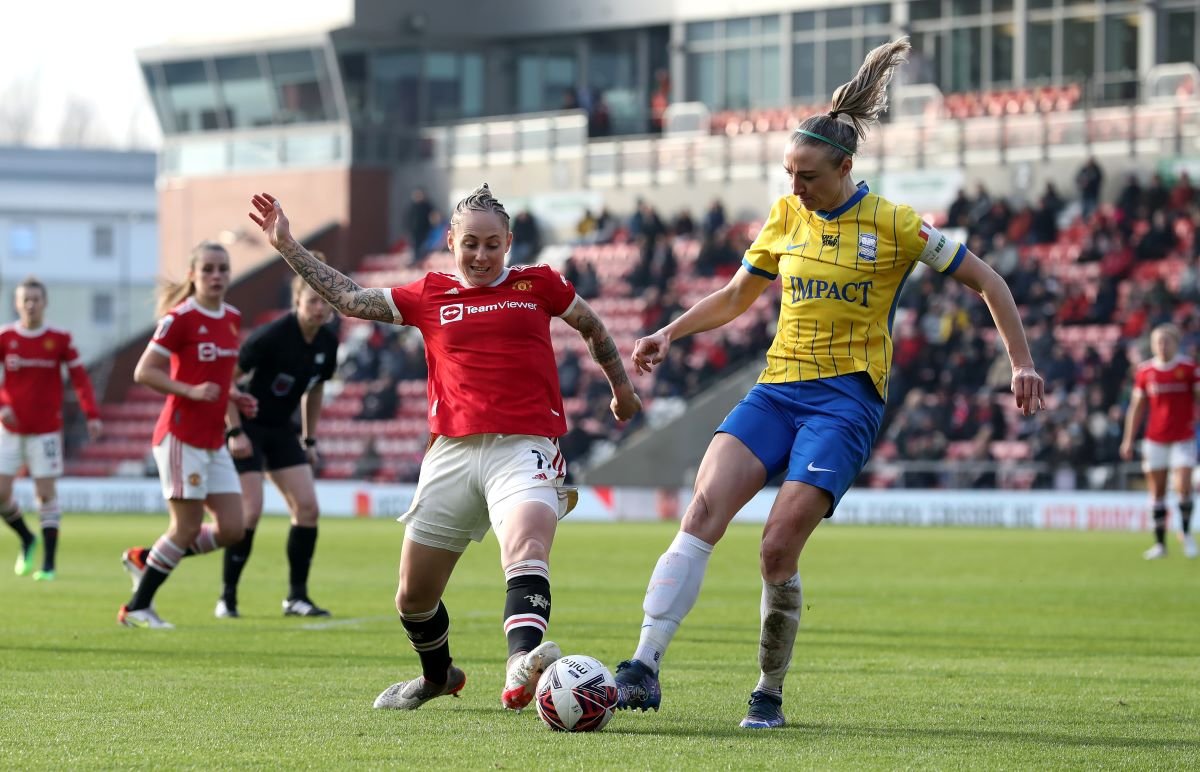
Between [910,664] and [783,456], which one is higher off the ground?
[783,456]

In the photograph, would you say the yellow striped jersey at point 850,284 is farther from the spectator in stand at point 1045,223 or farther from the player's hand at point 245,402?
the spectator in stand at point 1045,223

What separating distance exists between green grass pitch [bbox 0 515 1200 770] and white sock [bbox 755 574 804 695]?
0.83 ft

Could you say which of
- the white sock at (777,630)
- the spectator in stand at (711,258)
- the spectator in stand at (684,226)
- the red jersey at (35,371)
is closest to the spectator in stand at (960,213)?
the spectator in stand at (711,258)

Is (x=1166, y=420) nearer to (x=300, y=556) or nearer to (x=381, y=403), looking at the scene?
(x=300, y=556)

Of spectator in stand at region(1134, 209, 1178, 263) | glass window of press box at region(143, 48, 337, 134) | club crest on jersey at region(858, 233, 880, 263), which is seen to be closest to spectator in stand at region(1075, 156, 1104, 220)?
spectator in stand at region(1134, 209, 1178, 263)

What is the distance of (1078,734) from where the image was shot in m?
7.52

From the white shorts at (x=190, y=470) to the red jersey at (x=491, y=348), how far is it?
4661 mm

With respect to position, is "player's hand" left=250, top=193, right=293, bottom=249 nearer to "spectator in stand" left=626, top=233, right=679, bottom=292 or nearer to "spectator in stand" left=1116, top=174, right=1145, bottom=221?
"spectator in stand" left=1116, top=174, right=1145, bottom=221

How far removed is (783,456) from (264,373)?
245 inches

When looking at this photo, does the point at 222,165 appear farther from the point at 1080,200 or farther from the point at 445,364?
the point at 445,364

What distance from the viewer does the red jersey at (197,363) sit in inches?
479

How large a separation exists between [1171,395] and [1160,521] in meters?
1.38

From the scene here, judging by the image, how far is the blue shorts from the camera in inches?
302

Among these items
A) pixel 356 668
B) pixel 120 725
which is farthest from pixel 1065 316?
pixel 120 725
